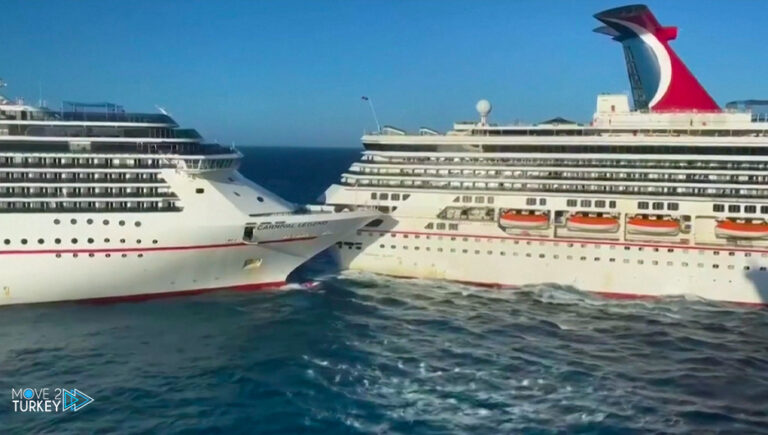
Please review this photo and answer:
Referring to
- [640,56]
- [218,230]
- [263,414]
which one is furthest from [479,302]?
Answer: [640,56]

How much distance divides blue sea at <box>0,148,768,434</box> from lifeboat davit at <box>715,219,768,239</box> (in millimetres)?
3093

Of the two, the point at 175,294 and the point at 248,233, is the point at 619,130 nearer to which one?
the point at 248,233

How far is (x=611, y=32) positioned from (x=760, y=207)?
1367cm

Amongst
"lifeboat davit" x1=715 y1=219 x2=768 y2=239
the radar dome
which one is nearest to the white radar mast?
the radar dome

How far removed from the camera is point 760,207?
30.1 meters

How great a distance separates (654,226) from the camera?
3033cm

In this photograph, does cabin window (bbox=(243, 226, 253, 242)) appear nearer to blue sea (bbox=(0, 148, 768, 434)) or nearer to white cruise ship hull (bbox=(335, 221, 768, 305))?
blue sea (bbox=(0, 148, 768, 434))

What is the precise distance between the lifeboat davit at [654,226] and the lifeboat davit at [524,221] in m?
3.70

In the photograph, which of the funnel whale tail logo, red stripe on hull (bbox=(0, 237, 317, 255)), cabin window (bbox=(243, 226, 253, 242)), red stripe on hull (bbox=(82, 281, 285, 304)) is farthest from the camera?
the funnel whale tail logo

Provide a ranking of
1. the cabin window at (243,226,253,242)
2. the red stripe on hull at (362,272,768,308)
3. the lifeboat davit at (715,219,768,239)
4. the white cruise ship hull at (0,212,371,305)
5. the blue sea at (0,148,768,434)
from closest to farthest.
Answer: the blue sea at (0,148,768,434), the white cruise ship hull at (0,212,371,305), the lifeboat davit at (715,219,768,239), the cabin window at (243,226,253,242), the red stripe on hull at (362,272,768,308)

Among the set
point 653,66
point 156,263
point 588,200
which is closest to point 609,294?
point 588,200

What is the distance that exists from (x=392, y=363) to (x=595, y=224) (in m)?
13.4

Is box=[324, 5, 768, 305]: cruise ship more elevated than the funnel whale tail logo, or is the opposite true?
the funnel whale tail logo

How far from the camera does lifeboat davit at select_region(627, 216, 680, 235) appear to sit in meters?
30.2
